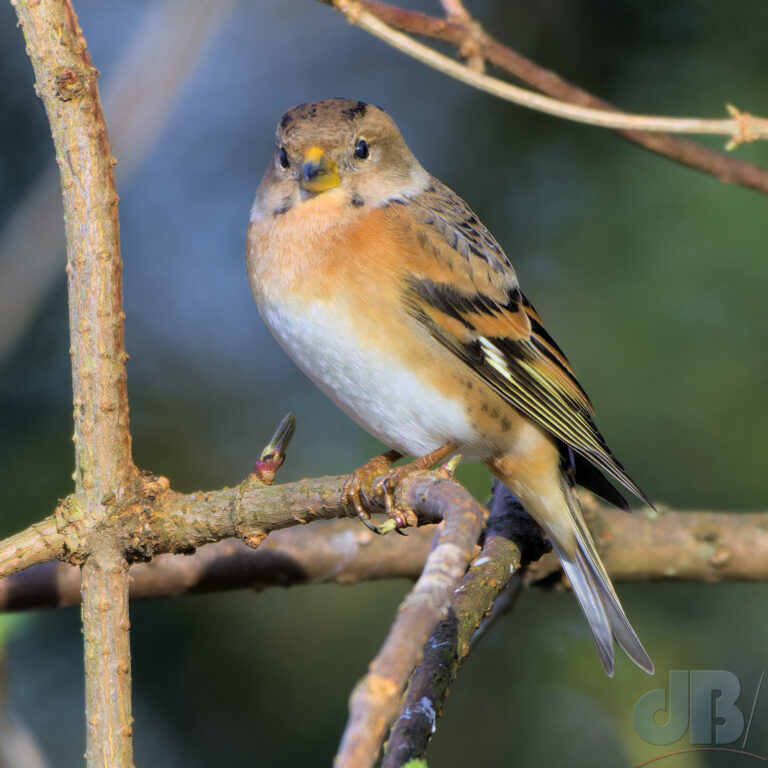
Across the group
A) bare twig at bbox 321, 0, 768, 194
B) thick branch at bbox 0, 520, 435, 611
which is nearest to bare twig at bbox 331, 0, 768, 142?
bare twig at bbox 321, 0, 768, 194

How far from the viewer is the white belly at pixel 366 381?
8.61 feet

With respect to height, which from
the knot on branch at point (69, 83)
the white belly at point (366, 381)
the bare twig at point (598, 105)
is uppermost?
the bare twig at point (598, 105)

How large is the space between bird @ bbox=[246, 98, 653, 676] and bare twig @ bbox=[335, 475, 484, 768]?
3.56ft

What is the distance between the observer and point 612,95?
403 centimetres

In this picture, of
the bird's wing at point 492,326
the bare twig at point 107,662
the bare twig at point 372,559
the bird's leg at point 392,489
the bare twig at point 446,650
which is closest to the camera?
the bare twig at point 446,650

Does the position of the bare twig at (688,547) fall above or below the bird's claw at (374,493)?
below

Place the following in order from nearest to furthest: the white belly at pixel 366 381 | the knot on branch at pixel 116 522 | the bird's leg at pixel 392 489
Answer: the bird's leg at pixel 392 489 → the knot on branch at pixel 116 522 → the white belly at pixel 366 381

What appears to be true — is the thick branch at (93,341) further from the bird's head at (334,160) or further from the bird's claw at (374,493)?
the bird's head at (334,160)

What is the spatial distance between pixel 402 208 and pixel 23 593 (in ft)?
5.41

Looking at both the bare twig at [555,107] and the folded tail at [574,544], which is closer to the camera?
the bare twig at [555,107]

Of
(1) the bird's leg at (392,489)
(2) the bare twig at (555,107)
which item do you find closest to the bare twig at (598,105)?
(2) the bare twig at (555,107)

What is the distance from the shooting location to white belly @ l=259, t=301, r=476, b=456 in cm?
262

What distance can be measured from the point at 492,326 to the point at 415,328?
13.4 inches

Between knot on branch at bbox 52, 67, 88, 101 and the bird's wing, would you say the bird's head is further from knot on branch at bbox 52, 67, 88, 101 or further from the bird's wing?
knot on branch at bbox 52, 67, 88, 101
